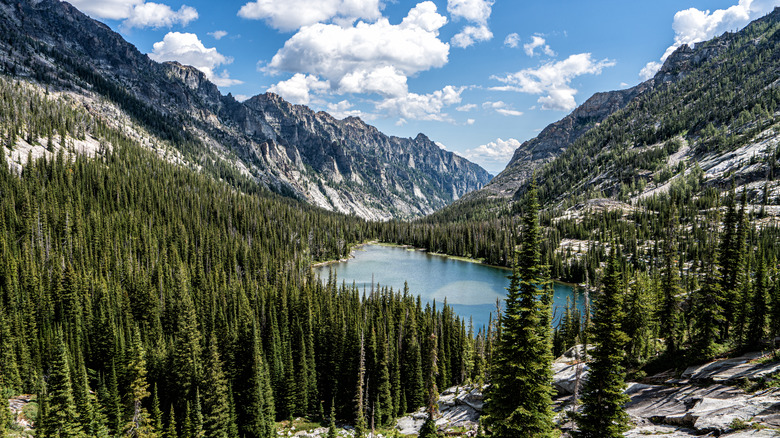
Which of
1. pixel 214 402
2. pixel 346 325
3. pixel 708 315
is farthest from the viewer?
pixel 346 325

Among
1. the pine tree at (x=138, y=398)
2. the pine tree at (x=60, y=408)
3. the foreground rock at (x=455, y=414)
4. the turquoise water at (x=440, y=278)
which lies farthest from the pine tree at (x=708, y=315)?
the pine tree at (x=60, y=408)

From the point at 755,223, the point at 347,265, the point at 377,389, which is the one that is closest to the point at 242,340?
the point at 377,389

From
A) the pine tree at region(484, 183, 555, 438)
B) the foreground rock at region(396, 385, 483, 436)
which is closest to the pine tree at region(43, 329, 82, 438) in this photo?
the foreground rock at region(396, 385, 483, 436)

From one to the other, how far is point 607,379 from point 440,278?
127012 millimetres

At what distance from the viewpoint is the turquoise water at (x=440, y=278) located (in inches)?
4377

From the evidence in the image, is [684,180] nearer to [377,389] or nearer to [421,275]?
[421,275]

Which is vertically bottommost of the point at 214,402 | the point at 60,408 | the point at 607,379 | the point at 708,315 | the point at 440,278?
the point at 214,402

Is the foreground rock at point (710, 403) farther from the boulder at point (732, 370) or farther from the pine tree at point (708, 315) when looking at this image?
the pine tree at point (708, 315)

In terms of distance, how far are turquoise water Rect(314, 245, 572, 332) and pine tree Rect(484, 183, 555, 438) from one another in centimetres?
7485

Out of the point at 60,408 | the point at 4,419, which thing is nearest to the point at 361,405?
the point at 60,408

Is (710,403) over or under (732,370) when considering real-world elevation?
under

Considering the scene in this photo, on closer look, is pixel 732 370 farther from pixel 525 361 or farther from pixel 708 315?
pixel 525 361

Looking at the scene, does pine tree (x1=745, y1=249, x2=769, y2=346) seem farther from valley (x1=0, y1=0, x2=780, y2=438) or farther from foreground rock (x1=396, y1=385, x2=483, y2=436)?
foreground rock (x1=396, y1=385, x2=483, y2=436)

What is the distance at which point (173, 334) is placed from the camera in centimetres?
7225
